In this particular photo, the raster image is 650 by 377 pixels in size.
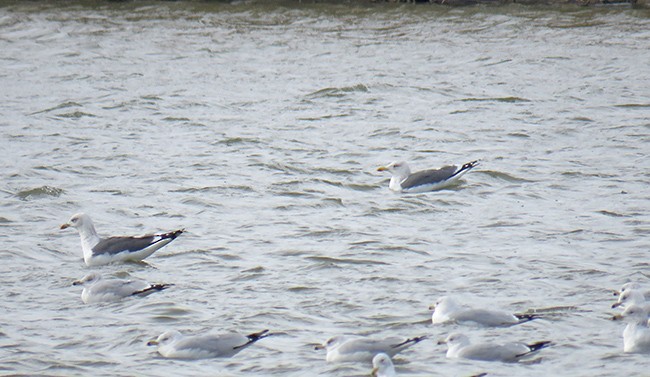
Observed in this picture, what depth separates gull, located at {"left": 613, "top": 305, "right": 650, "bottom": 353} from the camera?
8930mm

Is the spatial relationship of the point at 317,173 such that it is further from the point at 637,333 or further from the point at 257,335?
the point at 637,333

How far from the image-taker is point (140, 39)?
2586cm

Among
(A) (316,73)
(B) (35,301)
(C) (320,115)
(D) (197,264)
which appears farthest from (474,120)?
(B) (35,301)

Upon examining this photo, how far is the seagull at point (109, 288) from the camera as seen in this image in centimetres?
1057

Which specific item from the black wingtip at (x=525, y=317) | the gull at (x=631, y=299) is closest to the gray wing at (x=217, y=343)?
the black wingtip at (x=525, y=317)

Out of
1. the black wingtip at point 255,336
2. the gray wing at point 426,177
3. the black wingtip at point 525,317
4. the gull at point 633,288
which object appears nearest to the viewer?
the black wingtip at point 255,336

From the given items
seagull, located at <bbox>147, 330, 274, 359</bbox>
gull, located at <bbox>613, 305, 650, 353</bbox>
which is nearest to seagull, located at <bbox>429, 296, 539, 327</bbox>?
gull, located at <bbox>613, 305, 650, 353</bbox>

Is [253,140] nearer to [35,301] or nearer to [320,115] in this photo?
[320,115]

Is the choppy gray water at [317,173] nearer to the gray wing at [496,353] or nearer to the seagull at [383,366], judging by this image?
the gray wing at [496,353]

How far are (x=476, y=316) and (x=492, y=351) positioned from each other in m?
0.73

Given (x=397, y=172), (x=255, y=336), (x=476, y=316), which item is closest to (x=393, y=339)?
(x=476, y=316)

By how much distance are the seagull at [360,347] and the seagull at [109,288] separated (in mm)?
2346

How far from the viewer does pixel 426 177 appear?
49.2 feet

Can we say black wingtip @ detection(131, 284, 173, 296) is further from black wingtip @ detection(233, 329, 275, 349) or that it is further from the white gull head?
the white gull head
